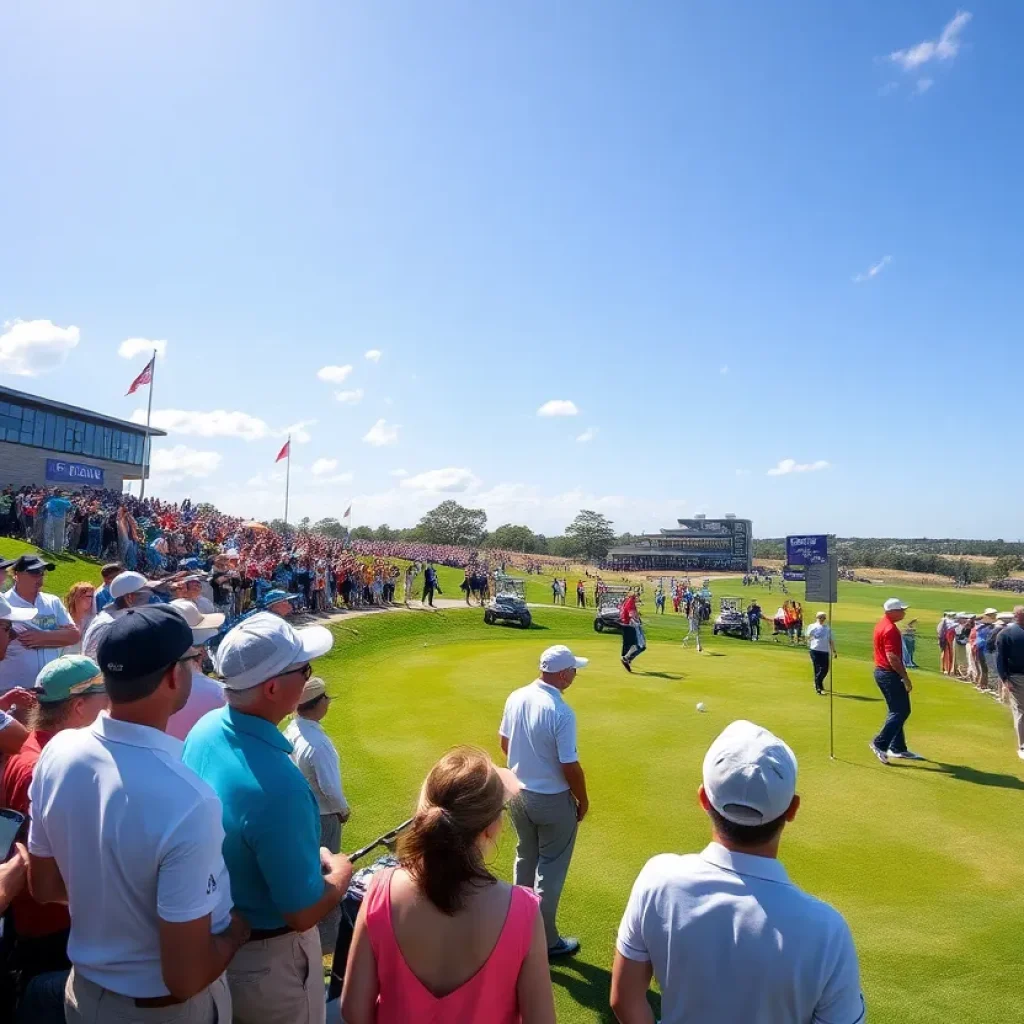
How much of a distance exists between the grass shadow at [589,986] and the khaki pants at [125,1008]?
108 inches

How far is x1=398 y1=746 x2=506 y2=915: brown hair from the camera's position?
208 cm

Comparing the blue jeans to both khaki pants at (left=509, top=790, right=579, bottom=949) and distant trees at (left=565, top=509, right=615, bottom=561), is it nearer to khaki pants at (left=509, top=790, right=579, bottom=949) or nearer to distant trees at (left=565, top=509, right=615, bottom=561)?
khaki pants at (left=509, top=790, right=579, bottom=949)

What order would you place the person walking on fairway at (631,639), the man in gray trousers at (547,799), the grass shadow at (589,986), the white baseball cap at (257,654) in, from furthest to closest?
the person walking on fairway at (631,639), the man in gray trousers at (547,799), the grass shadow at (589,986), the white baseball cap at (257,654)

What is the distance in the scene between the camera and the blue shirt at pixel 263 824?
2.46 m

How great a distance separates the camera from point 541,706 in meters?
5.02

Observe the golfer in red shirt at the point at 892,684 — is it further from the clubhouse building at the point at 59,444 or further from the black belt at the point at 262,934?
the clubhouse building at the point at 59,444

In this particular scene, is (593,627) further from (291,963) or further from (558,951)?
(291,963)

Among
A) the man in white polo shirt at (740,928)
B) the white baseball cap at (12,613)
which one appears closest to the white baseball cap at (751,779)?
the man in white polo shirt at (740,928)

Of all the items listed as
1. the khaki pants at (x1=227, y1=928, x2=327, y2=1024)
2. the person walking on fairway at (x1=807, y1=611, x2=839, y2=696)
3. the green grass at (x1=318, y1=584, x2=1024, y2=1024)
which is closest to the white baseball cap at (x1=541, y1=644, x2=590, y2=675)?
the green grass at (x1=318, y1=584, x2=1024, y2=1024)

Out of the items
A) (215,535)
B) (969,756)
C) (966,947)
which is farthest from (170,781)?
(215,535)

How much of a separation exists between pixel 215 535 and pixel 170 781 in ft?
90.5

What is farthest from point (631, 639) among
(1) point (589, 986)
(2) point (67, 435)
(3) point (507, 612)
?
(2) point (67, 435)

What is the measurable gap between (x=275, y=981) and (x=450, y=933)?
1036 millimetres

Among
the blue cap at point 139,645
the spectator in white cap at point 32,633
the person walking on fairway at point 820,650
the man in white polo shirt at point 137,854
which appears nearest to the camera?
the man in white polo shirt at point 137,854
